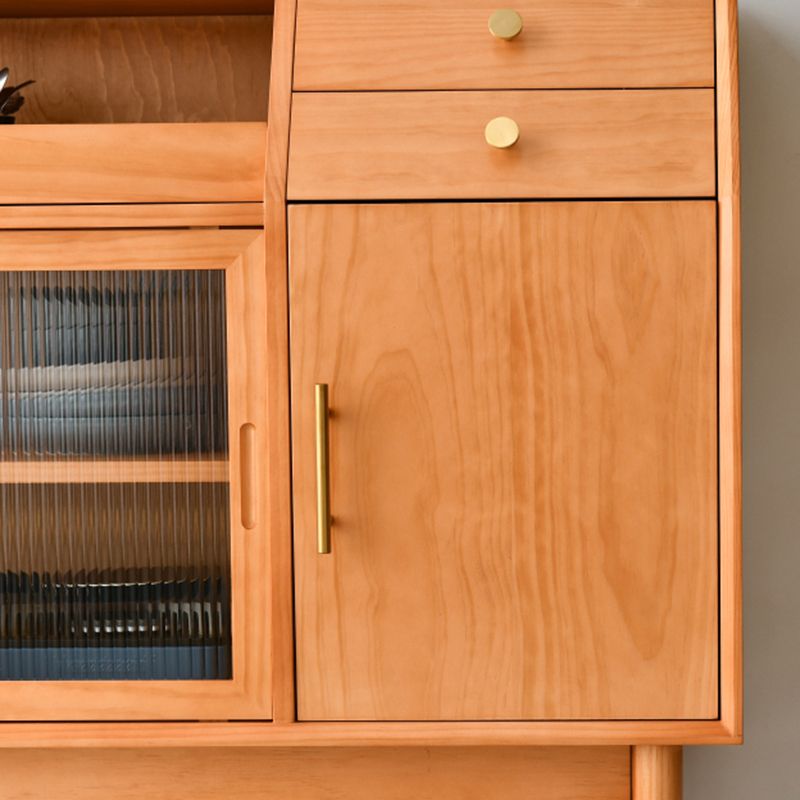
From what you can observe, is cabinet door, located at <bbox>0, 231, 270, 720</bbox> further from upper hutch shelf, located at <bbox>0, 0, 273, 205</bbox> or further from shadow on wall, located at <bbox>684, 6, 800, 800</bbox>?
shadow on wall, located at <bbox>684, 6, 800, 800</bbox>

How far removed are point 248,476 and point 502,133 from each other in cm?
46

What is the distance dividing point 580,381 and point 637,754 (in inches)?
17.1

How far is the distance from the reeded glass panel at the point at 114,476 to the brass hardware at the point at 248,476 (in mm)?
21

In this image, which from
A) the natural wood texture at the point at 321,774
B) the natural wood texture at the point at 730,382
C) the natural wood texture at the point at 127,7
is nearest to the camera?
the natural wood texture at the point at 730,382

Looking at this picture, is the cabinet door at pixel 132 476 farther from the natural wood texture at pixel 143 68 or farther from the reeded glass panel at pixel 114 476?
the natural wood texture at pixel 143 68

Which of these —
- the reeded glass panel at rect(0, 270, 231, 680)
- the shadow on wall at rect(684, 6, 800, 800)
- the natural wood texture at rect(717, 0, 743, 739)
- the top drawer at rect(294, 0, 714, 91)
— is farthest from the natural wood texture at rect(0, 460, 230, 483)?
the shadow on wall at rect(684, 6, 800, 800)

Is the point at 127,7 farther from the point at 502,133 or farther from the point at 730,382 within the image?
the point at 730,382

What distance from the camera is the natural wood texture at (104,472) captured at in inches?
38.4

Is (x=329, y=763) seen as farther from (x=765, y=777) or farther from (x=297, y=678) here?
(x=765, y=777)

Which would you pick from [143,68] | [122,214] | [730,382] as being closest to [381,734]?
[730,382]

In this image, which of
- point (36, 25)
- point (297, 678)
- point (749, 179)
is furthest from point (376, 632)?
point (36, 25)

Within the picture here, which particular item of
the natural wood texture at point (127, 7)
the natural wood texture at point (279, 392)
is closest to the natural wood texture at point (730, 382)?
the natural wood texture at point (279, 392)

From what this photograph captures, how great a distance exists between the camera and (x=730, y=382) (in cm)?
91

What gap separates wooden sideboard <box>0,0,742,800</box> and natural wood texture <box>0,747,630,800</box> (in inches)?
3.5
